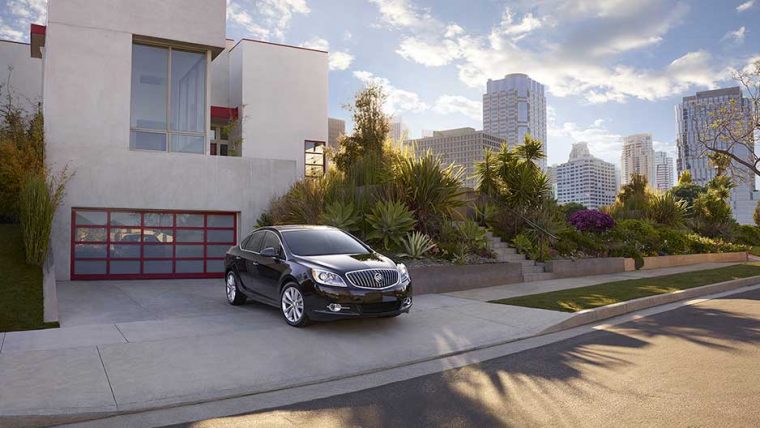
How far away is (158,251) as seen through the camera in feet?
51.8

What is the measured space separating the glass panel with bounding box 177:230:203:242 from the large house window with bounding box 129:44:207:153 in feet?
9.66

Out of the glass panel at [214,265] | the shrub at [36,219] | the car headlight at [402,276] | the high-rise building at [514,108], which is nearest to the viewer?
the car headlight at [402,276]

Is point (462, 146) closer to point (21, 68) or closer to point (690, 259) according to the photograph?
point (690, 259)

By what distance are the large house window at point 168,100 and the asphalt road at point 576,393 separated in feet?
46.2

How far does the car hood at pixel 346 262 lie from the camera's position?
7969 millimetres

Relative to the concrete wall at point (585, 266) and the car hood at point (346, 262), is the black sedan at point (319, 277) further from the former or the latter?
the concrete wall at point (585, 266)

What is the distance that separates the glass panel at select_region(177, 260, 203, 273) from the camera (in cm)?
1602

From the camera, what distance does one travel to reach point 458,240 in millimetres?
14523

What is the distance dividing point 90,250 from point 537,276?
12.6m

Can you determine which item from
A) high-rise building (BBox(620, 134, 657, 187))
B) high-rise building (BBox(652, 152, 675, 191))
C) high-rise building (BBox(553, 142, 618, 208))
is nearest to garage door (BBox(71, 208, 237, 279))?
high-rise building (BBox(553, 142, 618, 208))

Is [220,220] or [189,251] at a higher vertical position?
[220,220]

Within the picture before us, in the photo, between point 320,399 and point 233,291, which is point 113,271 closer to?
point 233,291

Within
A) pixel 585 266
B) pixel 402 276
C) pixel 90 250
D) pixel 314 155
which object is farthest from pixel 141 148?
pixel 585 266

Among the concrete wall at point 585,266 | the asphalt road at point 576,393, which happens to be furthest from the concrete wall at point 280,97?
the asphalt road at point 576,393
